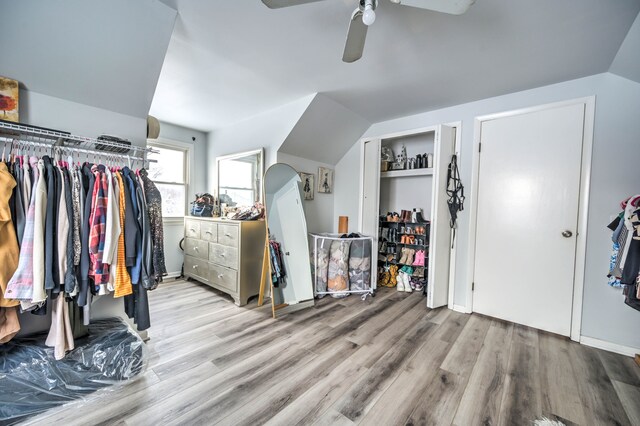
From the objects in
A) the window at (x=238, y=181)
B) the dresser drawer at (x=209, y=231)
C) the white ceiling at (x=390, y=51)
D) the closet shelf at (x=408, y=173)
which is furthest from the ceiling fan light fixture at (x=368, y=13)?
the dresser drawer at (x=209, y=231)

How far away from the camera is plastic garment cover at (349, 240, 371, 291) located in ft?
10.4

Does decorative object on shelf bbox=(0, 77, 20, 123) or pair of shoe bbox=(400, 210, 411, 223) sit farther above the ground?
decorative object on shelf bbox=(0, 77, 20, 123)

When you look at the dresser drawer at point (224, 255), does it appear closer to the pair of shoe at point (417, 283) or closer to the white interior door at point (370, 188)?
the white interior door at point (370, 188)

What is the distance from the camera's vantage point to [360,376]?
5.38ft

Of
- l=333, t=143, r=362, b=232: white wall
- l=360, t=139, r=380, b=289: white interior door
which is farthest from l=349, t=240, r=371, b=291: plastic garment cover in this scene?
l=333, t=143, r=362, b=232: white wall

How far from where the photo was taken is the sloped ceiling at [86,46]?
1.31 m

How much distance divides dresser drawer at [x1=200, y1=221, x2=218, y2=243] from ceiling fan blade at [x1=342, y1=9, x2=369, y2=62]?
2.45m

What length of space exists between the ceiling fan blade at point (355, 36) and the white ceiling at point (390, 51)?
25 cm

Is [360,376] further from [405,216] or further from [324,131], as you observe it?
[324,131]

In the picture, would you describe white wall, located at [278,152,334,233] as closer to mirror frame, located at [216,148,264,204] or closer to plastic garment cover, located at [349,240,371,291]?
mirror frame, located at [216,148,264,204]

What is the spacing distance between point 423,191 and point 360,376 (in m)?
2.68

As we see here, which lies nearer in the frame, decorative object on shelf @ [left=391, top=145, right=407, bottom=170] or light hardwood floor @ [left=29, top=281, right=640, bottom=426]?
light hardwood floor @ [left=29, top=281, right=640, bottom=426]

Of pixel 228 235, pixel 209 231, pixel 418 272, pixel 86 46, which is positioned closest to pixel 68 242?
pixel 86 46

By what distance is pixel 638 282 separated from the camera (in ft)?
5.17
